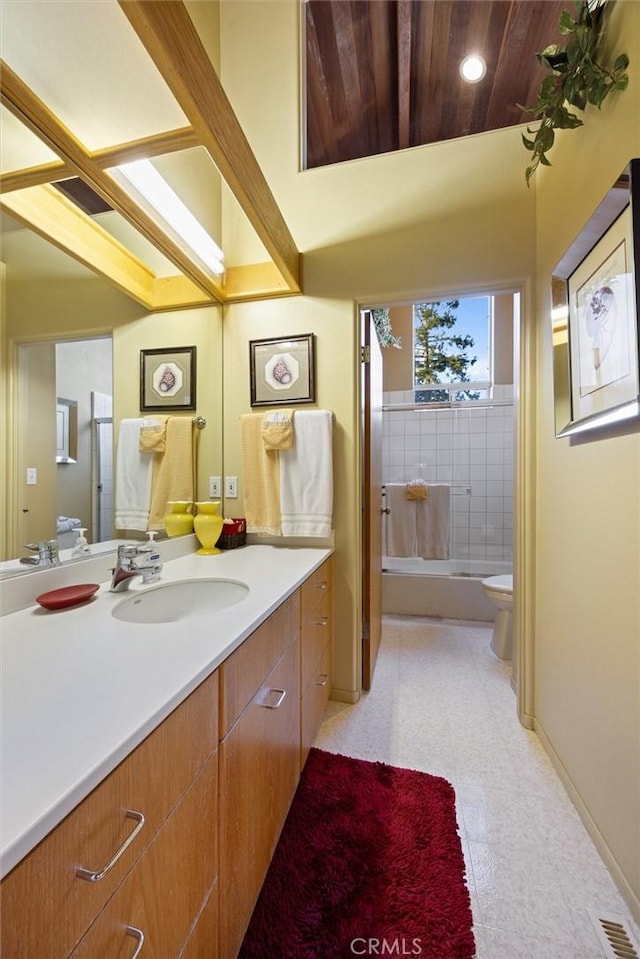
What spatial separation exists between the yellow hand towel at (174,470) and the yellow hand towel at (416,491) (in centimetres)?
201

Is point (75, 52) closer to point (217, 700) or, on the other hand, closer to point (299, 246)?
point (299, 246)

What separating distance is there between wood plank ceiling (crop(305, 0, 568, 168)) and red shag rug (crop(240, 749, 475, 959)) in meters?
2.88

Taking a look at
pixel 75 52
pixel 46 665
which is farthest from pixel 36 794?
pixel 75 52

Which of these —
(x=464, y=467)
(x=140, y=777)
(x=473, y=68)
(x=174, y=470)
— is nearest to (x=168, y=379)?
(x=174, y=470)

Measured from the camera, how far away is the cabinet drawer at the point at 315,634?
1.31 metres

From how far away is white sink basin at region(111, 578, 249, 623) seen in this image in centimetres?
113

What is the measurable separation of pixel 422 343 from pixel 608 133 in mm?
2757

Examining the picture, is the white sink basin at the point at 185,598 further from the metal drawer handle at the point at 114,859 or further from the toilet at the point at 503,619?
the toilet at the point at 503,619

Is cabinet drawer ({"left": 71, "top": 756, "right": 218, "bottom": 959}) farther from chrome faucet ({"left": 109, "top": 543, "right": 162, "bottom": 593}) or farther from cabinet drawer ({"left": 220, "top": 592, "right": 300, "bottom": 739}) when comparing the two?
chrome faucet ({"left": 109, "top": 543, "right": 162, "bottom": 593})

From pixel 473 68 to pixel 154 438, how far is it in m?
2.77

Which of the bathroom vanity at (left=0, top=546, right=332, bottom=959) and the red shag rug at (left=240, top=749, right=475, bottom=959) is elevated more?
the bathroom vanity at (left=0, top=546, right=332, bottom=959)

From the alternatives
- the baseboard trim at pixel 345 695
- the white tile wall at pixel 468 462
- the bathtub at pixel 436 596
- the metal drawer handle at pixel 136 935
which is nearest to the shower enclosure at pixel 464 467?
the white tile wall at pixel 468 462

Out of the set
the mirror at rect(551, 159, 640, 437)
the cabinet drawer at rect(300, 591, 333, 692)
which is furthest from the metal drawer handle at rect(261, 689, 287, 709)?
the mirror at rect(551, 159, 640, 437)

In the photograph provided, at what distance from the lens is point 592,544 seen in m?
1.13
